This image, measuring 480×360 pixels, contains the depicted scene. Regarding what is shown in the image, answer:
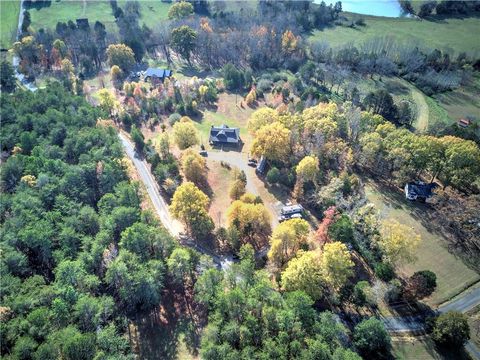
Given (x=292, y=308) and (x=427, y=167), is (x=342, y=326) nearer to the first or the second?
(x=292, y=308)

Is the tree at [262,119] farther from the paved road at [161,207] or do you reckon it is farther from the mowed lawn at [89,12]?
the mowed lawn at [89,12]

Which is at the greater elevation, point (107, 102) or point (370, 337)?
point (107, 102)

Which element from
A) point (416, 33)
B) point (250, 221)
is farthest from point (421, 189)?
point (416, 33)

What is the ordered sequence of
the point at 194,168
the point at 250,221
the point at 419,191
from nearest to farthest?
the point at 250,221 → the point at 419,191 → the point at 194,168

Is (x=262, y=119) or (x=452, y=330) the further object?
(x=262, y=119)

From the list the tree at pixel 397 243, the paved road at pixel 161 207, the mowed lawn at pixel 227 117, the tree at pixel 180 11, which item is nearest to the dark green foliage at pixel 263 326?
the paved road at pixel 161 207

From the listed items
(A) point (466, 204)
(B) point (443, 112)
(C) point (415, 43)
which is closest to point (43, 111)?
(A) point (466, 204)

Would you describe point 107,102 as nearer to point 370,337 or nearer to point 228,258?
point 228,258

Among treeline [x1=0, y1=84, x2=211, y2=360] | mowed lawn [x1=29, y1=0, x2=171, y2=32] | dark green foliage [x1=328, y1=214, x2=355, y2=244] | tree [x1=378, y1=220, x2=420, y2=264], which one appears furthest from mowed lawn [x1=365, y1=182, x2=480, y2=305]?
mowed lawn [x1=29, y1=0, x2=171, y2=32]
